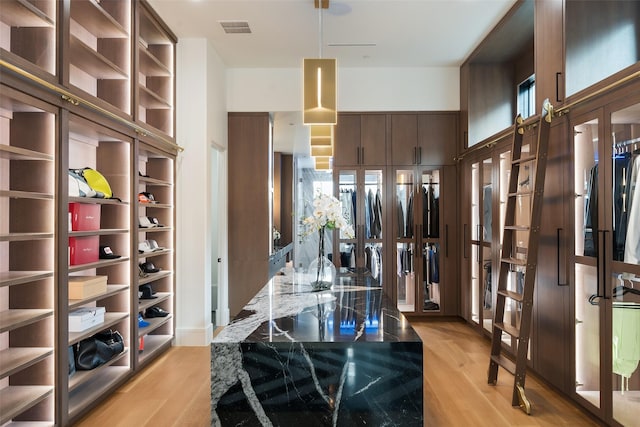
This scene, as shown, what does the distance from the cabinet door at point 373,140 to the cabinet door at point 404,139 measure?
0.12 m

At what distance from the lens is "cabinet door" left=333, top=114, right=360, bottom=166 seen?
17.6ft

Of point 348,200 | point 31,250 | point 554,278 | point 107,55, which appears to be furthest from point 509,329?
point 107,55

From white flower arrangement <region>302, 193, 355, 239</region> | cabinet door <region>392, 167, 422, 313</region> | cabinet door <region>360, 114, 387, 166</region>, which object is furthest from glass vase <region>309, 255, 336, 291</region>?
cabinet door <region>360, 114, 387, 166</region>

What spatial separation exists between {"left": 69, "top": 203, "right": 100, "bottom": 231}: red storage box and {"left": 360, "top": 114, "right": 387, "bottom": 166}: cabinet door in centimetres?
332

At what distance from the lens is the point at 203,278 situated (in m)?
4.34

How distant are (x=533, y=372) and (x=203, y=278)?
326 centimetres

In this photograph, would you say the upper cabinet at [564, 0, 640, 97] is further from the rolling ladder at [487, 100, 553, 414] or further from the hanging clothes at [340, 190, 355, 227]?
the hanging clothes at [340, 190, 355, 227]

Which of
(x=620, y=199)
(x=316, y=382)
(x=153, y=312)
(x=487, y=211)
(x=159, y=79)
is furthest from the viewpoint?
(x=487, y=211)

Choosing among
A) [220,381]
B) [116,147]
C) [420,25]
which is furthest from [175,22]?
[220,381]

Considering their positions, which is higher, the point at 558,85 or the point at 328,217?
the point at 558,85

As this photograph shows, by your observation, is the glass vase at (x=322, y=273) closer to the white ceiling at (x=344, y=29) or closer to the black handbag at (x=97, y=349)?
the black handbag at (x=97, y=349)

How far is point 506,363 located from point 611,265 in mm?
1073

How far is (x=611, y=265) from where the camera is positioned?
2.46 m

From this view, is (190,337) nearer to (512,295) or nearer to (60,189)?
(60,189)
